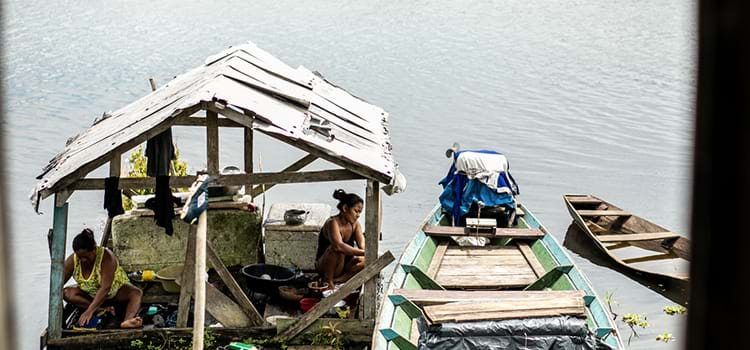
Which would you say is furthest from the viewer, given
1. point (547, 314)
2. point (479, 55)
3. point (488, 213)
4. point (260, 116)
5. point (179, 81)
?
point (479, 55)

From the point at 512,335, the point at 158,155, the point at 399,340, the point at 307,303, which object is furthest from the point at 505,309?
the point at 158,155

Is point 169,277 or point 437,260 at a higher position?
point 437,260

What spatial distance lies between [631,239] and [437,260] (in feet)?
14.6

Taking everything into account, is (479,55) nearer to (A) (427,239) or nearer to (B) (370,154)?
(A) (427,239)

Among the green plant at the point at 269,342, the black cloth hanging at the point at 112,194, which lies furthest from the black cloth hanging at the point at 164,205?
the green plant at the point at 269,342

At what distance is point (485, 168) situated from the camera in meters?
10.6

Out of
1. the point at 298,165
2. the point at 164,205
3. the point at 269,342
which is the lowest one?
the point at 269,342

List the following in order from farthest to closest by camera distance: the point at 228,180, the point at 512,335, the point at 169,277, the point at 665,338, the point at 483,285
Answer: the point at 665,338, the point at 483,285, the point at 169,277, the point at 228,180, the point at 512,335

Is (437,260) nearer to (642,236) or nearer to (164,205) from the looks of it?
(164,205)

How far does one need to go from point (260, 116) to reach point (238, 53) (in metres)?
2.86

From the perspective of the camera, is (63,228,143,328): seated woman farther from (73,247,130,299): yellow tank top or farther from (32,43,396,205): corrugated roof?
(32,43,396,205): corrugated roof

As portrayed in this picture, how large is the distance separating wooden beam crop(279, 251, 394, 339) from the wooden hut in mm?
20

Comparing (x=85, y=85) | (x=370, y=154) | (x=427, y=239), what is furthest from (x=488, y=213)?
(x=85, y=85)

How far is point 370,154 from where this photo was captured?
26.5ft
